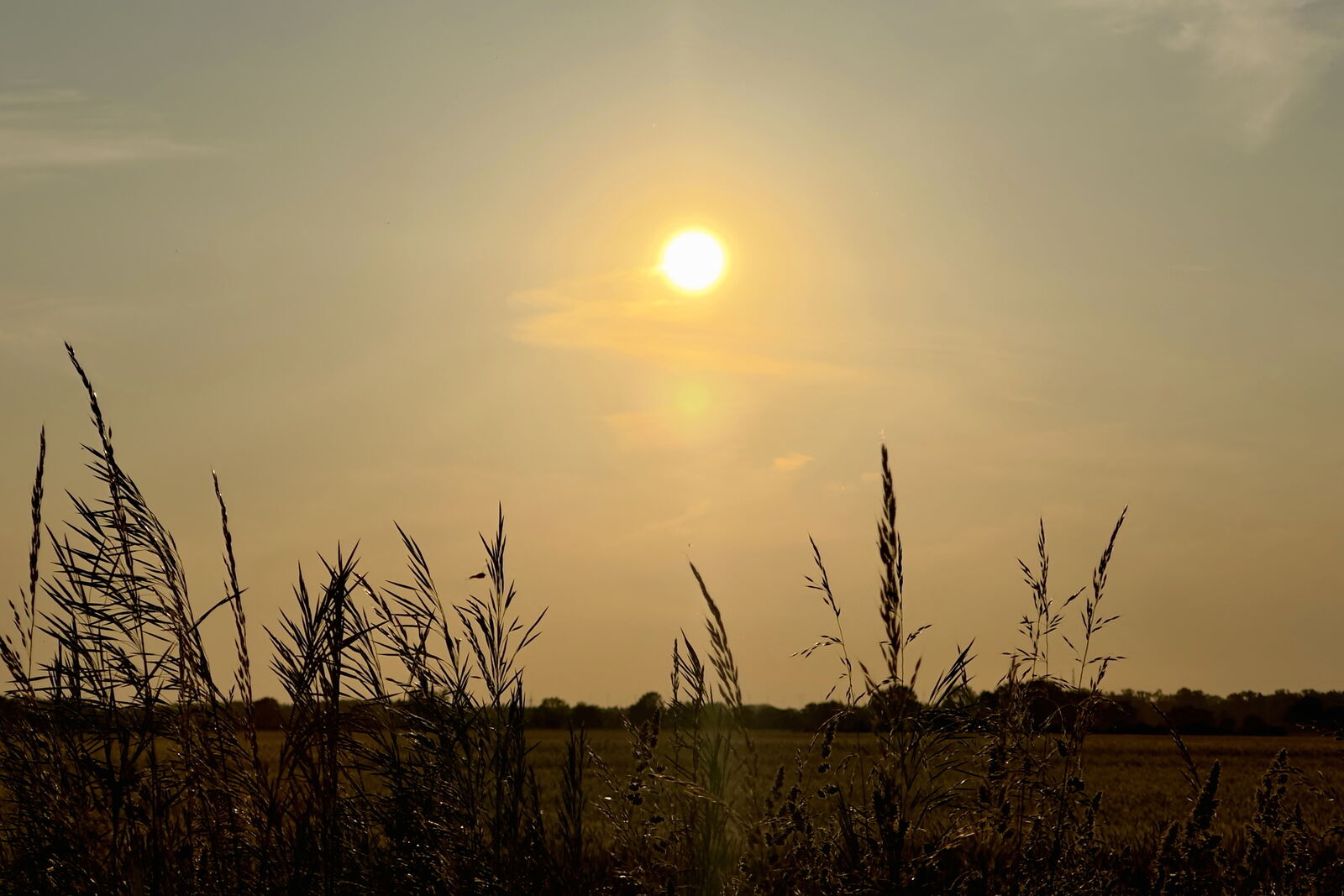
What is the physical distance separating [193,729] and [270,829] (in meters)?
0.48

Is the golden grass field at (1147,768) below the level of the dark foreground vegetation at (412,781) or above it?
below

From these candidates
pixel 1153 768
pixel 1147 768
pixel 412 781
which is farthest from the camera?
pixel 1153 768

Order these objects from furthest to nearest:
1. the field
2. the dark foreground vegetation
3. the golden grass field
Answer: the field → the golden grass field → the dark foreground vegetation

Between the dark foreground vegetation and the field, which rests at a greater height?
the dark foreground vegetation

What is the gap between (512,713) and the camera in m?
3.18

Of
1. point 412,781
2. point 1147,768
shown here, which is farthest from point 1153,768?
point 412,781

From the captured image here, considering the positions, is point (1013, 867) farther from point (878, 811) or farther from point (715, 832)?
point (878, 811)

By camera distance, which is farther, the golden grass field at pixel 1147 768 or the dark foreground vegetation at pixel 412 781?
the golden grass field at pixel 1147 768

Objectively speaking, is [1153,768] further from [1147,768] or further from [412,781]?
[412,781]

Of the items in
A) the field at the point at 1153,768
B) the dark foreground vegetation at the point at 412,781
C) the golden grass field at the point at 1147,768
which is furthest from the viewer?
the field at the point at 1153,768

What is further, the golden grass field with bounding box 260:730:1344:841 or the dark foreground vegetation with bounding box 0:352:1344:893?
the golden grass field with bounding box 260:730:1344:841

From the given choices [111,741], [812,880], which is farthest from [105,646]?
[812,880]

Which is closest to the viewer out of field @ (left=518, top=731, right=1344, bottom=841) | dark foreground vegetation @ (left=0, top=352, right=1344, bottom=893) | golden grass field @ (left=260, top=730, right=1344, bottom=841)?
dark foreground vegetation @ (left=0, top=352, right=1344, bottom=893)

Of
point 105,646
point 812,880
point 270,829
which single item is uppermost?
point 105,646
